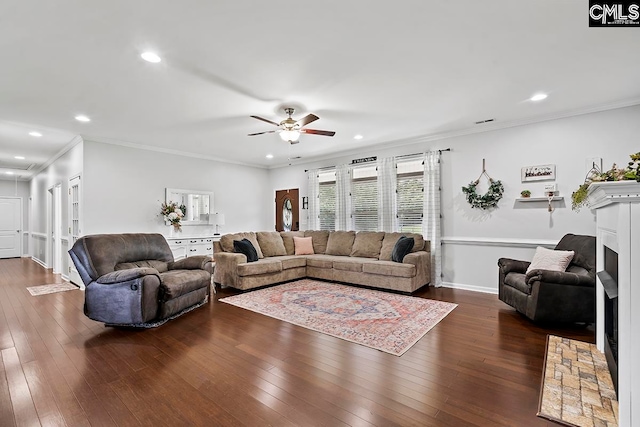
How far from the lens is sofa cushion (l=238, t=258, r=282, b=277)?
505 centimetres

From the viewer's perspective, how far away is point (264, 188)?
8.43 meters

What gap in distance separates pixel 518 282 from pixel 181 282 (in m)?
4.13

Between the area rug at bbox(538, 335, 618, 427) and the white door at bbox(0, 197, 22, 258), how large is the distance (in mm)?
14173

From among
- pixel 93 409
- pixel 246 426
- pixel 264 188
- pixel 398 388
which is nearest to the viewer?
pixel 246 426

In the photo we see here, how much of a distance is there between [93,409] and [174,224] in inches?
184

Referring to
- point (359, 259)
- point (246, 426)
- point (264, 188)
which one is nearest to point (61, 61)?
point (246, 426)

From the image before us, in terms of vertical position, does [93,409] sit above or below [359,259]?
below

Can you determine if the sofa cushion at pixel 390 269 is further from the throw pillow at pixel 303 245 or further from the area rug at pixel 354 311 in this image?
the throw pillow at pixel 303 245

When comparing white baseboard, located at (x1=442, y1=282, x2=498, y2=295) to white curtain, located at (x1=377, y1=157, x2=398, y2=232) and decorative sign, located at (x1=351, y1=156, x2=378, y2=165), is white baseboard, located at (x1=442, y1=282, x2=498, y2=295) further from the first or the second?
decorative sign, located at (x1=351, y1=156, x2=378, y2=165)

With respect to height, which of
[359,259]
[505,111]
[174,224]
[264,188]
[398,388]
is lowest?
[398,388]

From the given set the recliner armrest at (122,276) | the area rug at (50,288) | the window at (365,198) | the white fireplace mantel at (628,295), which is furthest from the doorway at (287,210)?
the white fireplace mantel at (628,295)

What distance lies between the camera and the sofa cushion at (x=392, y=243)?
5.34m

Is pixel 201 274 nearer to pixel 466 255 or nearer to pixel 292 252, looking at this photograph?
pixel 292 252

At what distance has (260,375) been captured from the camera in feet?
7.87
